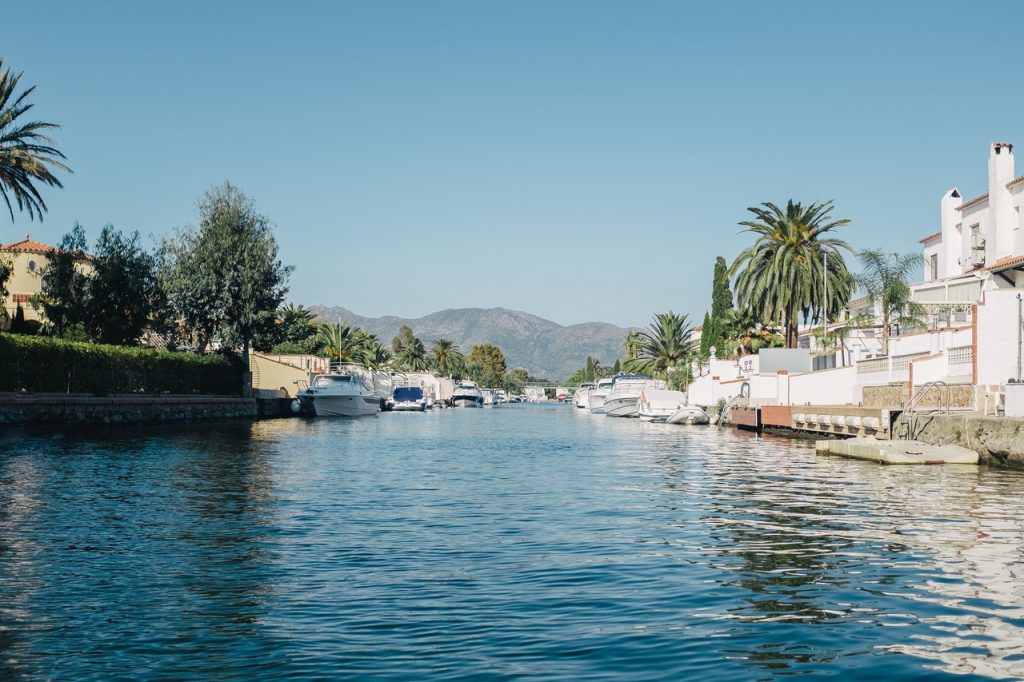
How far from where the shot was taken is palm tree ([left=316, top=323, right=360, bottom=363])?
126 m

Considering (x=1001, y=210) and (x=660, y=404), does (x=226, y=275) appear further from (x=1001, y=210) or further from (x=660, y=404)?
(x=1001, y=210)

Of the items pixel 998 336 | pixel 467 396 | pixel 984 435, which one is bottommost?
pixel 984 435

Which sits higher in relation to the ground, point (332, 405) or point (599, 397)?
point (599, 397)

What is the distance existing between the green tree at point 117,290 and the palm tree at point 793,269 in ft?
131

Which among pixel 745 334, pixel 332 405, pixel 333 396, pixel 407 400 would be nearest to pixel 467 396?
pixel 407 400

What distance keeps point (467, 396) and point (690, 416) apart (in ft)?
307

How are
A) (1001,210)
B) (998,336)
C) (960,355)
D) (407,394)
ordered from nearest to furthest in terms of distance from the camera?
(998,336) < (960,355) < (1001,210) < (407,394)

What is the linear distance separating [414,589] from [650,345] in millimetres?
115183

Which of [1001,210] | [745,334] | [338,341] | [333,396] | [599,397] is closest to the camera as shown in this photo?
[1001,210]

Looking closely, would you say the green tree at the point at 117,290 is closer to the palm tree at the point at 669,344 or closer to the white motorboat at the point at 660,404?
the white motorboat at the point at 660,404

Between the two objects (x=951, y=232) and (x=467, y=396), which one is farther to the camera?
(x=467, y=396)

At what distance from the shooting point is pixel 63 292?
6228 cm

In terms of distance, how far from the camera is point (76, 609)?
10.2 m

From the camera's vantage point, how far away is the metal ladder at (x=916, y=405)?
33312 millimetres
